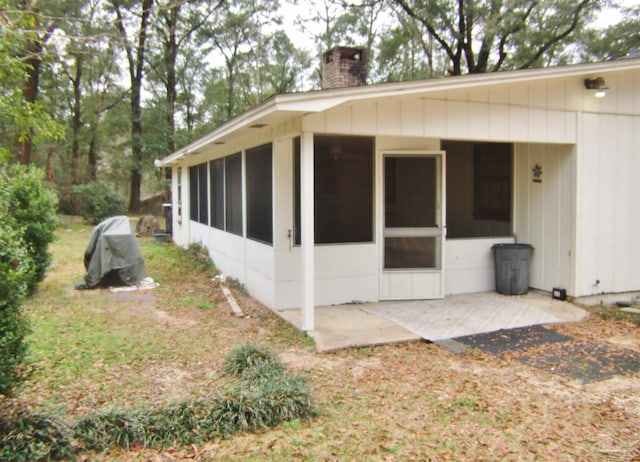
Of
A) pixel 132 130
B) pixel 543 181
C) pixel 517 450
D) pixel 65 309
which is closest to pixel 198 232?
pixel 65 309

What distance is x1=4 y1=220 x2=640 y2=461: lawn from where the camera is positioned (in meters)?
3.05

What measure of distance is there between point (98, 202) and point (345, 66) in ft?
48.3

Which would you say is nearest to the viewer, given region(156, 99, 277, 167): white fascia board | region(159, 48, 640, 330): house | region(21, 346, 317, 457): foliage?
region(21, 346, 317, 457): foliage

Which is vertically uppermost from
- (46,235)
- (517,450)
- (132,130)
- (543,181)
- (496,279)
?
(132,130)

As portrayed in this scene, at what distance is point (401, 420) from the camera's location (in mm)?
3439

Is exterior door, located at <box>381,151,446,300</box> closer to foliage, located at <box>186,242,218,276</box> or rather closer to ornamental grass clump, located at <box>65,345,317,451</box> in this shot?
ornamental grass clump, located at <box>65,345,317,451</box>

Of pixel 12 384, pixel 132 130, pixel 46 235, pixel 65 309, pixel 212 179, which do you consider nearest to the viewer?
pixel 12 384

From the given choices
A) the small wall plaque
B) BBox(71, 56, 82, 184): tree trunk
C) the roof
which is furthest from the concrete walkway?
BBox(71, 56, 82, 184): tree trunk

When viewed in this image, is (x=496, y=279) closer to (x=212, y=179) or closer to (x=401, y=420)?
(x=401, y=420)

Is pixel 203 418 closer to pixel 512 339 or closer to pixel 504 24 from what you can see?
pixel 512 339

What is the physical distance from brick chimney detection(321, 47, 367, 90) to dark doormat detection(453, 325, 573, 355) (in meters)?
4.17

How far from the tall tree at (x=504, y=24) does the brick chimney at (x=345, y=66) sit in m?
10.5

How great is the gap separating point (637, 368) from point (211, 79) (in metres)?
26.3

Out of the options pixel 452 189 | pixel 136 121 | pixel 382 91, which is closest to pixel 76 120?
pixel 136 121
